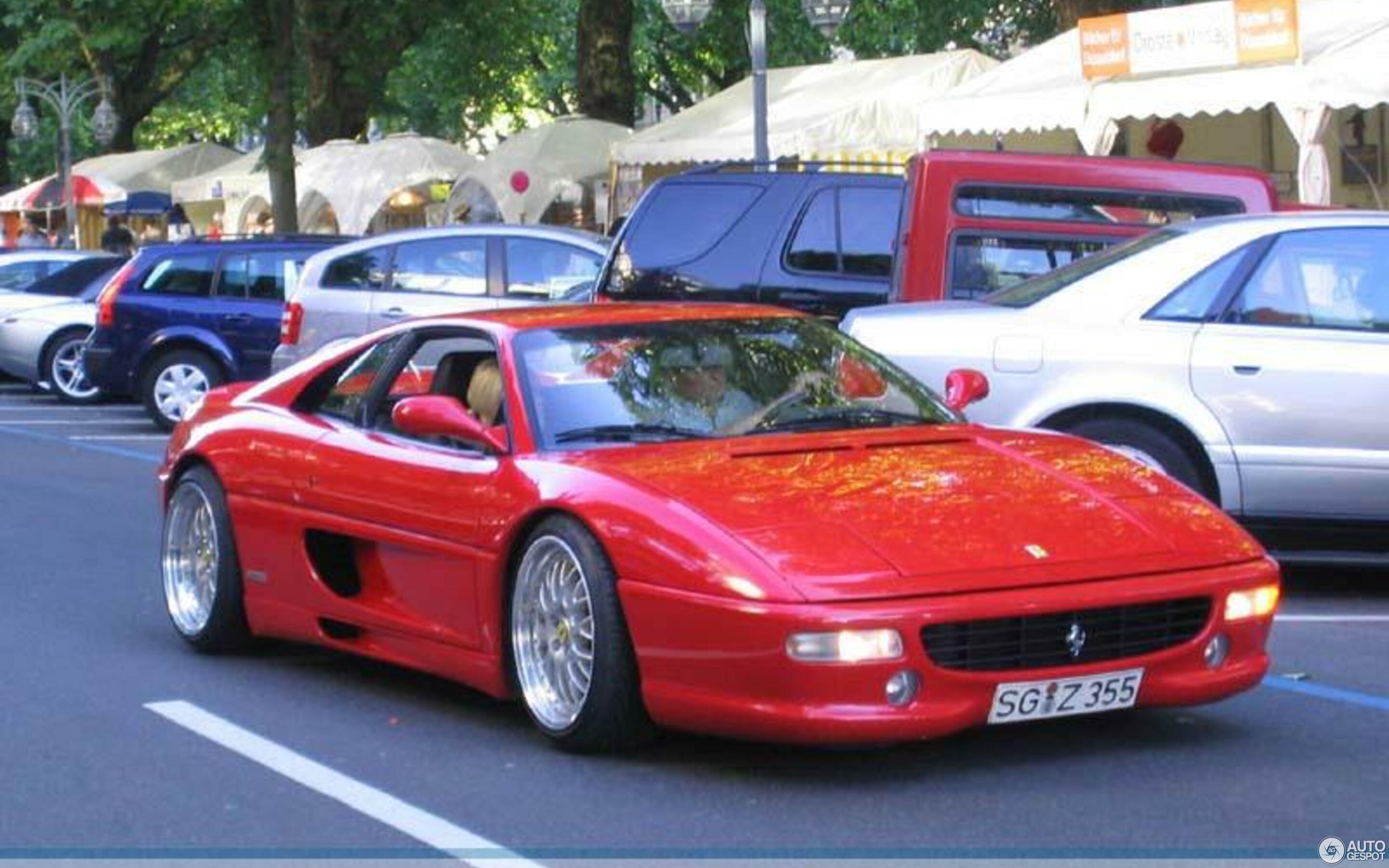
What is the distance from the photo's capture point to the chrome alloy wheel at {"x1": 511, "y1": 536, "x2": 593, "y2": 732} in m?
6.64

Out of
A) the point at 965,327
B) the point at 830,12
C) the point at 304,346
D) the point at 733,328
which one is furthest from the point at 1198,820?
the point at 830,12

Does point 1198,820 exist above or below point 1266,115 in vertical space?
below

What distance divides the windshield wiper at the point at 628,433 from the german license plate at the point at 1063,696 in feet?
4.75

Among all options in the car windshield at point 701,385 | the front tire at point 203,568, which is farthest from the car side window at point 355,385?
the car windshield at point 701,385

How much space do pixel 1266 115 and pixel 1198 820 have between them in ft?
57.5

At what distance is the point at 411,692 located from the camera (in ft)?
26.1

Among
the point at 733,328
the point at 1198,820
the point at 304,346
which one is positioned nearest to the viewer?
the point at 1198,820

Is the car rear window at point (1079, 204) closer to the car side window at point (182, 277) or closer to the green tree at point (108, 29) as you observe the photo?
the car side window at point (182, 277)

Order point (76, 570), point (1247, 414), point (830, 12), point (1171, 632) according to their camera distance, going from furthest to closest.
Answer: point (830, 12)
point (76, 570)
point (1247, 414)
point (1171, 632)

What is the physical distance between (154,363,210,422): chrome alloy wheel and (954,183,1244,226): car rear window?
9.88 m

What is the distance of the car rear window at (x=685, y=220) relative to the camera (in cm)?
1378

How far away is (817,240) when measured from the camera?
13.8 m

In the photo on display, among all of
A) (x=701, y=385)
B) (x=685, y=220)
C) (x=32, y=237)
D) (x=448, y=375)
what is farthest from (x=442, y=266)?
(x=32, y=237)

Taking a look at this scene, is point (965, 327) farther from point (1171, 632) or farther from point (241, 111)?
point (241, 111)
